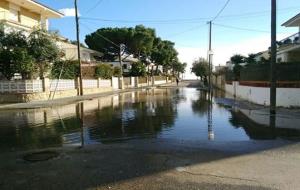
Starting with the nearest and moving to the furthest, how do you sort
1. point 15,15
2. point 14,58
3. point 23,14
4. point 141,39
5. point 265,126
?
point 265,126 < point 14,58 < point 15,15 < point 23,14 < point 141,39

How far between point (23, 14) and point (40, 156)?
115 ft

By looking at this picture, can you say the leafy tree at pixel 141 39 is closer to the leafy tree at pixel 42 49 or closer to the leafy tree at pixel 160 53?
the leafy tree at pixel 160 53

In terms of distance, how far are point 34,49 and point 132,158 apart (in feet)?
82.3

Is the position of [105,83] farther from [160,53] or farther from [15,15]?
[160,53]

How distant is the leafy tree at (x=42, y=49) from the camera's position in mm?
31984

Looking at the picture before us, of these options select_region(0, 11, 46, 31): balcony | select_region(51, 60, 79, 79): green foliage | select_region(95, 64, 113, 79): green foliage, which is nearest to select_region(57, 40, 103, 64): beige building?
select_region(95, 64, 113, 79): green foliage

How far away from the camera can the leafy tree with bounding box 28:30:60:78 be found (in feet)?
105

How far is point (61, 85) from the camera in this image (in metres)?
36.3

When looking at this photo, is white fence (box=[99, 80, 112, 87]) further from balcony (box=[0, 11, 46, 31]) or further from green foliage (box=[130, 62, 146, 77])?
green foliage (box=[130, 62, 146, 77])

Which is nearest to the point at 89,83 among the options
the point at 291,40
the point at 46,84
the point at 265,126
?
the point at 46,84

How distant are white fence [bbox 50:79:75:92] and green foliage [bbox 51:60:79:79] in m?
0.85

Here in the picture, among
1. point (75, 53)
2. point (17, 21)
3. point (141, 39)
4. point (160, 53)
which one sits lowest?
point (75, 53)

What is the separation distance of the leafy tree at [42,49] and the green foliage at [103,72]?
52.8 feet

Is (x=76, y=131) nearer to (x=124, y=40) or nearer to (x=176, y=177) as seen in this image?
(x=176, y=177)
